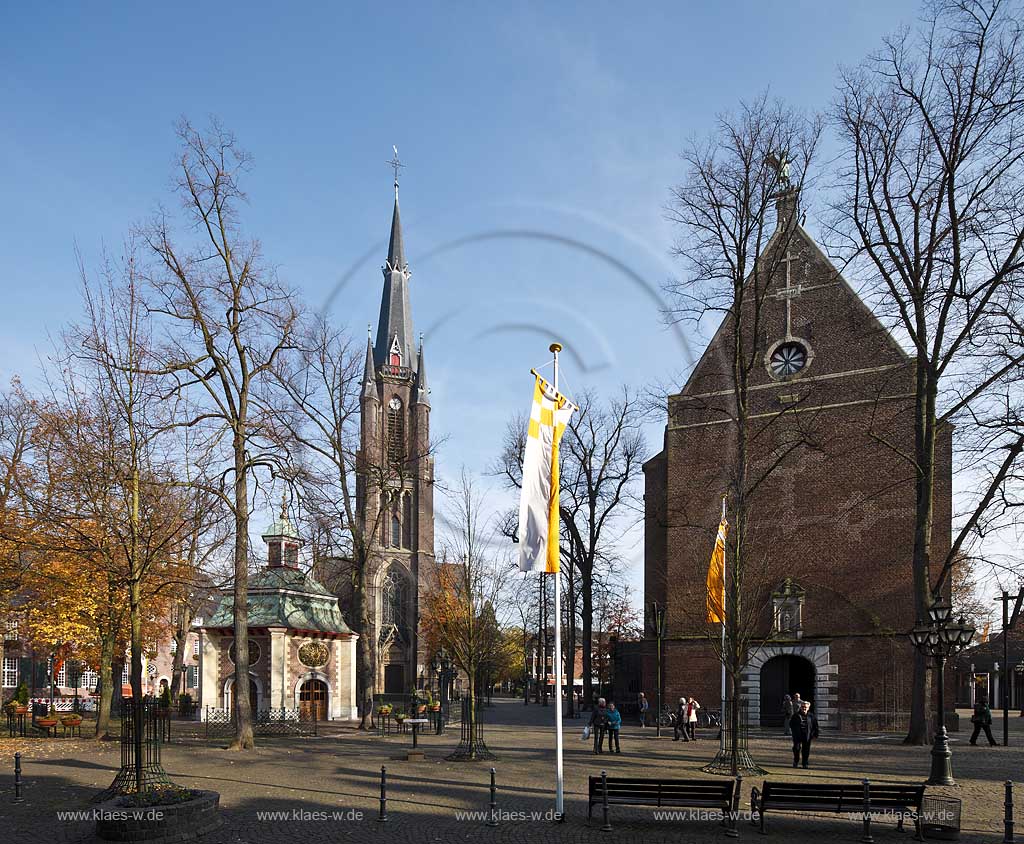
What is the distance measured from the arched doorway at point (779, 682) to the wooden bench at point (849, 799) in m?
23.9

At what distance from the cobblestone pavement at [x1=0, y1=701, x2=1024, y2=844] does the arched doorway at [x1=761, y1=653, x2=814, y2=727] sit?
4.18m

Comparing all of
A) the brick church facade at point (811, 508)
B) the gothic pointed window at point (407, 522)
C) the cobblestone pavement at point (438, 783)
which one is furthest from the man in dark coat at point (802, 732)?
the gothic pointed window at point (407, 522)

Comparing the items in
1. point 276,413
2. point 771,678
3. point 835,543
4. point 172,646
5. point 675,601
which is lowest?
point 172,646

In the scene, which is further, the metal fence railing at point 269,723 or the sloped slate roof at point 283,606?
the sloped slate roof at point 283,606

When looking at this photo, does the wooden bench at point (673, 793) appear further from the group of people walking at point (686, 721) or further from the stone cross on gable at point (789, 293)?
the stone cross on gable at point (789, 293)

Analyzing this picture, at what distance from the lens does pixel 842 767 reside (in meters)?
23.6

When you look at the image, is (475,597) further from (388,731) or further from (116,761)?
(116,761)

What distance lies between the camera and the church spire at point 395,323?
93062 mm

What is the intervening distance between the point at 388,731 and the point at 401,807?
20.2 m

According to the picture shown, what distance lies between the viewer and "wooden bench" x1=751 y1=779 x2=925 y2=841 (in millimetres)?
14953

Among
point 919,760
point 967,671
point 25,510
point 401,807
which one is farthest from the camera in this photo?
point 967,671

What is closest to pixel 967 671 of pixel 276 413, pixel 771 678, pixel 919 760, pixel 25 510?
pixel 771 678

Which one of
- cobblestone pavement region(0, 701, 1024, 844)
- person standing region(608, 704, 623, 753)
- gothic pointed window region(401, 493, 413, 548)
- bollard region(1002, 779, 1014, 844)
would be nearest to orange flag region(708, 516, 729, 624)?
person standing region(608, 704, 623, 753)

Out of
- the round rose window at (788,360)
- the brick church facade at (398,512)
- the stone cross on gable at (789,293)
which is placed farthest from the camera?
the brick church facade at (398,512)
